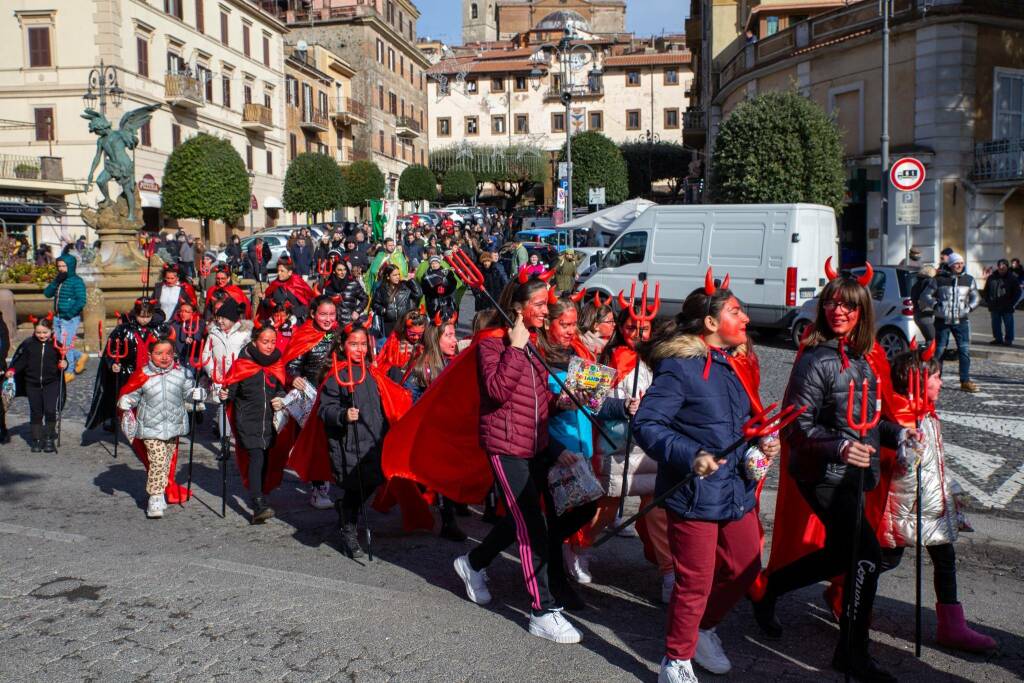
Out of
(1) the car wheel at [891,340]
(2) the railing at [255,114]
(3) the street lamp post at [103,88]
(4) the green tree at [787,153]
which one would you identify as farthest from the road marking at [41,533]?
(2) the railing at [255,114]

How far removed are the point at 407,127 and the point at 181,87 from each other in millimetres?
33649

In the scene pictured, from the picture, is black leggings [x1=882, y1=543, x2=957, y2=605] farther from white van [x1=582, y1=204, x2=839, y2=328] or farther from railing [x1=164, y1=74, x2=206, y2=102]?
railing [x1=164, y1=74, x2=206, y2=102]

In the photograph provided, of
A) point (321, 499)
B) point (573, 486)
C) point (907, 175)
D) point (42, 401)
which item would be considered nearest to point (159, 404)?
point (321, 499)

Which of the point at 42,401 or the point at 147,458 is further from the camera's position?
the point at 42,401

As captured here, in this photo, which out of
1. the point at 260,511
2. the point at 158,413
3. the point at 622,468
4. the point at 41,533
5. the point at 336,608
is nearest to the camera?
the point at 336,608

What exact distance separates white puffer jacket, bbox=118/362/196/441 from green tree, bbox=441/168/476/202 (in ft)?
208

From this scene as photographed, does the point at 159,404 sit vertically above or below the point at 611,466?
above

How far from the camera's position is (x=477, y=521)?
7250mm

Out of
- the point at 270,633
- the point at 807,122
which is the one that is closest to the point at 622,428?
the point at 270,633

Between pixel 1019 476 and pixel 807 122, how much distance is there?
17834 mm

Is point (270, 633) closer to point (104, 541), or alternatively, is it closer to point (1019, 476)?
point (104, 541)

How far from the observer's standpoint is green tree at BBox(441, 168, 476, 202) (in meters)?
70.2

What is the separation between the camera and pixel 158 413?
7.40 metres

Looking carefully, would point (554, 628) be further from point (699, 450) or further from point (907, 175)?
point (907, 175)
